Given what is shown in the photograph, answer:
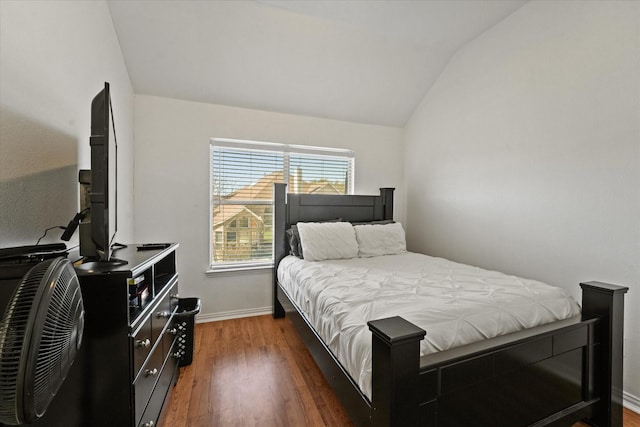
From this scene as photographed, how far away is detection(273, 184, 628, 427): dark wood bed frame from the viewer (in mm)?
951

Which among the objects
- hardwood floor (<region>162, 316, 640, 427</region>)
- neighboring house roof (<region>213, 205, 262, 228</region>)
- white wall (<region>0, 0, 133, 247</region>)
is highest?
white wall (<region>0, 0, 133, 247</region>)

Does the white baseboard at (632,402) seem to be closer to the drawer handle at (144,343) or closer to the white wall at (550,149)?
the white wall at (550,149)

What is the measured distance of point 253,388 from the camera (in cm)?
183

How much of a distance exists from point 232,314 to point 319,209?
1.46 m

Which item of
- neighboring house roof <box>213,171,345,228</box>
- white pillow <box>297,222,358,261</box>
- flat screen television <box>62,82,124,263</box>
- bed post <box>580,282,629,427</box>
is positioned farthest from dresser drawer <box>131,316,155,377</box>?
bed post <box>580,282,629,427</box>

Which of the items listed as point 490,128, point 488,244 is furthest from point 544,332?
point 490,128

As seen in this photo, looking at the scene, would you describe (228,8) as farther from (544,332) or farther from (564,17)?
(544,332)

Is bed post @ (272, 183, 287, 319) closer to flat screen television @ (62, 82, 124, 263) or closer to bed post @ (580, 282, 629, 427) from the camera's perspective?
flat screen television @ (62, 82, 124, 263)

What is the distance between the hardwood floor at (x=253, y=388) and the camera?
5.16ft

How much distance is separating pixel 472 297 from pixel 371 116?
2597 mm

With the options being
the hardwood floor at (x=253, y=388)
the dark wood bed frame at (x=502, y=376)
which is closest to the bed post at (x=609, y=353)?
the dark wood bed frame at (x=502, y=376)

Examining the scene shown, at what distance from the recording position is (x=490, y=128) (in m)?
2.58

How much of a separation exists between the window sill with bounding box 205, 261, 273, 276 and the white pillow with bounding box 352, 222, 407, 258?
104 centimetres

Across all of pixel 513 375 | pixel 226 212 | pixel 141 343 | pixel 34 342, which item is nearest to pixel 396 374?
pixel 513 375
